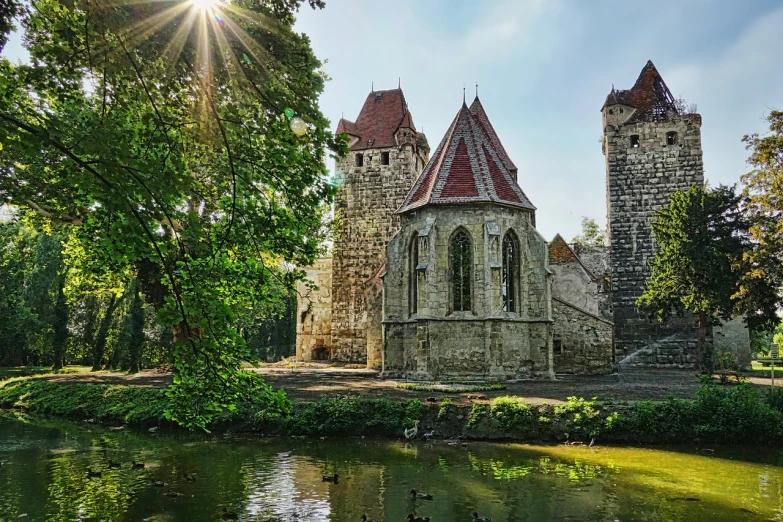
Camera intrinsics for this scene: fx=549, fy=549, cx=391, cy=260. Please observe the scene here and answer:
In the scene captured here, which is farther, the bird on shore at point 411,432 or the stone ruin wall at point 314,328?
the stone ruin wall at point 314,328

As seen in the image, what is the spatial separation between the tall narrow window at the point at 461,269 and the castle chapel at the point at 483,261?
0.05 metres

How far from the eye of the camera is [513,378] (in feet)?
63.0

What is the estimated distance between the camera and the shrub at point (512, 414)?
12297 millimetres

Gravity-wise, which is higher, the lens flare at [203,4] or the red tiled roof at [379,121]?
the red tiled roof at [379,121]

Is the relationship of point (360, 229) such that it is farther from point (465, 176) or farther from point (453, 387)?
point (453, 387)

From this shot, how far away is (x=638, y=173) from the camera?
29.5 metres

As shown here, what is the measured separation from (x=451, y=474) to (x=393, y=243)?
44.6 ft

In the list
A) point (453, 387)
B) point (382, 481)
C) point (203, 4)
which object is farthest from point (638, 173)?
point (203, 4)

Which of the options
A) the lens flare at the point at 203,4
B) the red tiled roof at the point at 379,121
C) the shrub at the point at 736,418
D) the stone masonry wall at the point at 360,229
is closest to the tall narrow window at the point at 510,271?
the shrub at the point at 736,418

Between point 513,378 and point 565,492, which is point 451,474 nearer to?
point 565,492

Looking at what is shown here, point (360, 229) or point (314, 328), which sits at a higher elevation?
point (360, 229)

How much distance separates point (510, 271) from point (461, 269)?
2015 mm

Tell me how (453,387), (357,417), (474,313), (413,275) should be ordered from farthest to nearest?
(413,275)
(474,313)
(453,387)
(357,417)

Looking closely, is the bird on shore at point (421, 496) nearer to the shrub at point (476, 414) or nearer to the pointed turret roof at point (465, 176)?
the shrub at point (476, 414)
